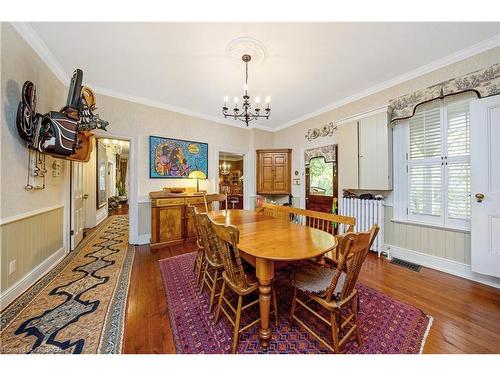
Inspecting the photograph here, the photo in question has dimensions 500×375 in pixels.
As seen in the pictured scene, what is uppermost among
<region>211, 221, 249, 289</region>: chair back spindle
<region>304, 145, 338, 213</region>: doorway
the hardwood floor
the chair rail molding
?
<region>304, 145, 338, 213</region>: doorway

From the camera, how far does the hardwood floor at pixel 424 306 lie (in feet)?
4.21

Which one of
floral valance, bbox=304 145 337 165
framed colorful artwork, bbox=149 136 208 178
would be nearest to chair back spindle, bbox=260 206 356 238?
floral valance, bbox=304 145 337 165

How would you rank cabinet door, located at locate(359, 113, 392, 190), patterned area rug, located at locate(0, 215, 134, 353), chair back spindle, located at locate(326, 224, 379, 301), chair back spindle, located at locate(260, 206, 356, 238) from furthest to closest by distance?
Result: cabinet door, located at locate(359, 113, 392, 190) < chair back spindle, located at locate(260, 206, 356, 238) < patterned area rug, located at locate(0, 215, 134, 353) < chair back spindle, located at locate(326, 224, 379, 301)

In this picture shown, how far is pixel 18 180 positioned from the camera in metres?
1.78

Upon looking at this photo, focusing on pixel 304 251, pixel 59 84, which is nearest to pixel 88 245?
pixel 59 84

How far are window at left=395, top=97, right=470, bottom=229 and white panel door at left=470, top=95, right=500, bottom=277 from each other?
25 cm

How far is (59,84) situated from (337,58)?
3.73 meters

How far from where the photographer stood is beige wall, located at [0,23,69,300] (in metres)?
1.60

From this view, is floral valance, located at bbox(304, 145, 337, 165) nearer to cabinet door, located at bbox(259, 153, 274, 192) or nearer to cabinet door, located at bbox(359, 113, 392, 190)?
cabinet door, located at bbox(359, 113, 392, 190)

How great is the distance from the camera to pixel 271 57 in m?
2.21

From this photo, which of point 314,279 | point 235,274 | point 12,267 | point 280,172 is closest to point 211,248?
point 235,274

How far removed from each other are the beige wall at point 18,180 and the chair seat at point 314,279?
8.27 feet

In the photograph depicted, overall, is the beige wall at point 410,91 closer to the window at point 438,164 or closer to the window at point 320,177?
the window at point 438,164
